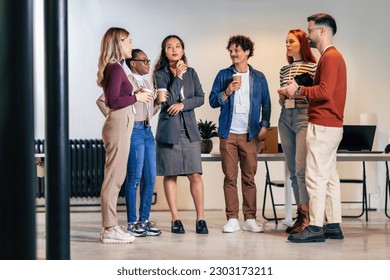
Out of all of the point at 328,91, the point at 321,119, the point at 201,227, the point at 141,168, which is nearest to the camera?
the point at 328,91

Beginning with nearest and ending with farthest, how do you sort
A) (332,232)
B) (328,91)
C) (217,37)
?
1. (328,91)
2. (332,232)
3. (217,37)

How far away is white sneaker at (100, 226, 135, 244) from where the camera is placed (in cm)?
539

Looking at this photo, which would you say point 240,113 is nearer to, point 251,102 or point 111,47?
point 251,102

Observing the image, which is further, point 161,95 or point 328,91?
point 161,95

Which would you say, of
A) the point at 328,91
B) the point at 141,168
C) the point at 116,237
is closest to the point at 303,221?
the point at 328,91

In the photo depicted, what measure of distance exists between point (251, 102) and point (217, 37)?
10.5 ft

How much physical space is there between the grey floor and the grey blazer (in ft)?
2.67

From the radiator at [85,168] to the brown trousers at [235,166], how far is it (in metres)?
3.15

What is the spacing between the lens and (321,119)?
204 inches

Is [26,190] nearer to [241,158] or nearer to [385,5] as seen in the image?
[241,158]

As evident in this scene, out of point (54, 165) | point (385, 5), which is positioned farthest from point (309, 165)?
point (385, 5)

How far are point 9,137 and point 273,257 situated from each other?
3316mm

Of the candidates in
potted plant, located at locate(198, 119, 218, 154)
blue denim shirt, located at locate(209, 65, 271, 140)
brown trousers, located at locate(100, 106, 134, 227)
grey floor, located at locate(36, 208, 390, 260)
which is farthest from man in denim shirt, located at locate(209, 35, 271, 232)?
brown trousers, located at locate(100, 106, 134, 227)
